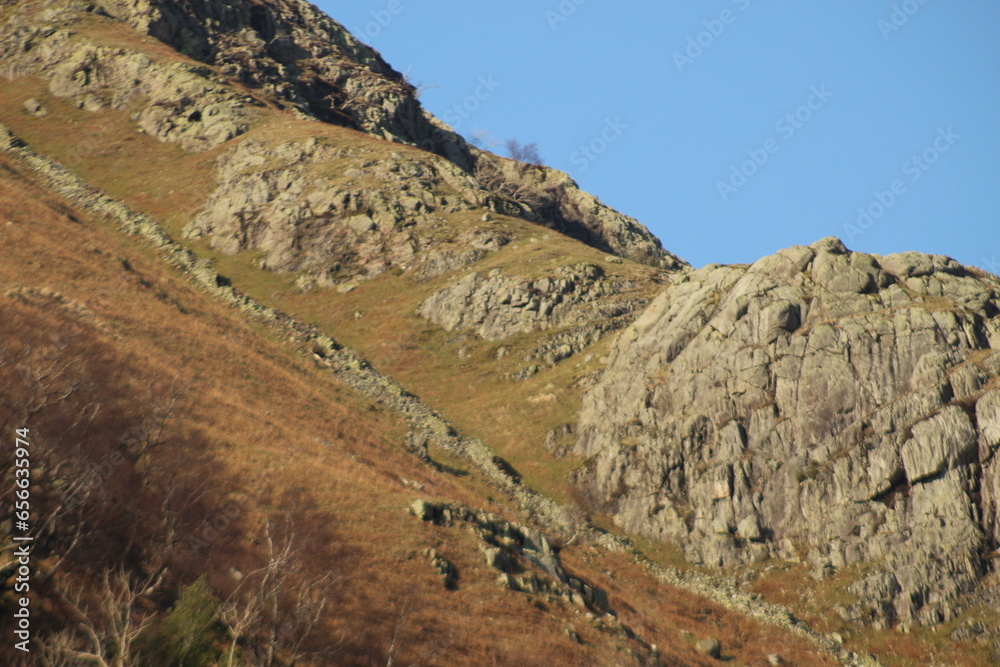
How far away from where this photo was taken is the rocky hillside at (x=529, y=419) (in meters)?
25.1

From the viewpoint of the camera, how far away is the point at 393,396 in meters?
52.2

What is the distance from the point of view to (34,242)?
4531cm

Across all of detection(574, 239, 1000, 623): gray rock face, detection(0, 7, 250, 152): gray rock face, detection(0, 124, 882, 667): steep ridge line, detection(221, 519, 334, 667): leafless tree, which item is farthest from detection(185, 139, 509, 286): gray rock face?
detection(221, 519, 334, 667): leafless tree

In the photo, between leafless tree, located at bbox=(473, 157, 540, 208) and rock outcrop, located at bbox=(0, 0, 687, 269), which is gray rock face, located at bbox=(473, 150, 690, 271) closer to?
leafless tree, located at bbox=(473, 157, 540, 208)

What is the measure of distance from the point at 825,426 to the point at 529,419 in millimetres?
21187

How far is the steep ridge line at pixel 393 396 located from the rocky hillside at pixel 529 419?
0.69 feet

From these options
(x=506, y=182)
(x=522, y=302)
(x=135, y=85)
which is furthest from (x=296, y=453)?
(x=506, y=182)

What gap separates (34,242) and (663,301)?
4636cm

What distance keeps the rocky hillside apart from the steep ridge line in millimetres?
211

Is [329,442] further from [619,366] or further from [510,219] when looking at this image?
[510,219]

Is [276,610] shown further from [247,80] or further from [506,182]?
[506,182]

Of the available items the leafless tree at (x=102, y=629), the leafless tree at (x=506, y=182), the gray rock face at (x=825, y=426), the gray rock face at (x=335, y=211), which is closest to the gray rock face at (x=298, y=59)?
the leafless tree at (x=506, y=182)

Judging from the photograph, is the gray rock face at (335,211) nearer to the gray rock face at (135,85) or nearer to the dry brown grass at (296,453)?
the gray rock face at (135,85)

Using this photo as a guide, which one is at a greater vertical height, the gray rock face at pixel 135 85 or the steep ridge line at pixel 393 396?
the gray rock face at pixel 135 85
